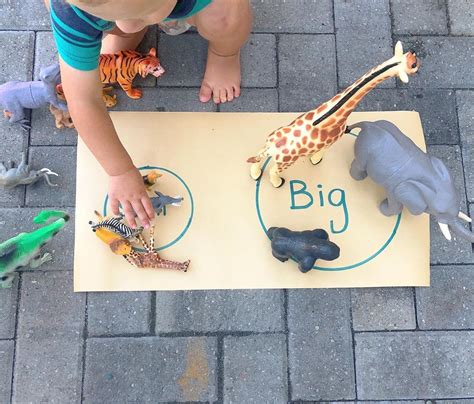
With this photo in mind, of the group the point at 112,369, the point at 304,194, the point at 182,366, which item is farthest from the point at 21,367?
the point at 304,194

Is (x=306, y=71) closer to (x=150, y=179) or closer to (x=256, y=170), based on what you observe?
(x=256, y=170)

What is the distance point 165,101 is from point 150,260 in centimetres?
37

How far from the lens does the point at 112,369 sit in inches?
41.7

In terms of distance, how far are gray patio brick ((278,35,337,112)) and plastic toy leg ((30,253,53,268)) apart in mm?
614

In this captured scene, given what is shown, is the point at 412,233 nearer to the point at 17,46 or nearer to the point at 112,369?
the point at 112,369

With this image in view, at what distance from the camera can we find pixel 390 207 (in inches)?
42.4

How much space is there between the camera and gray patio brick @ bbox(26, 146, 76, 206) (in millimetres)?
1111

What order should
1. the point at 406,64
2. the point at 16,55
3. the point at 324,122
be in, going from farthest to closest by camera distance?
1. the point at 16,55
2. the point at 324,122
3. the point at 406,64

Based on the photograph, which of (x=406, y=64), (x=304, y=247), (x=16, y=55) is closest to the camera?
(x=406, y=64)

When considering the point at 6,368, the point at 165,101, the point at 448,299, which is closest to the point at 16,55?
the point at 165,101

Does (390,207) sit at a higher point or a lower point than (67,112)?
lower

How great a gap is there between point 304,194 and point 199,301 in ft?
1.08

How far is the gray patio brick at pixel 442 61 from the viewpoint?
1224 millimetres

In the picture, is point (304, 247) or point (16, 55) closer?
point (304, 247)
